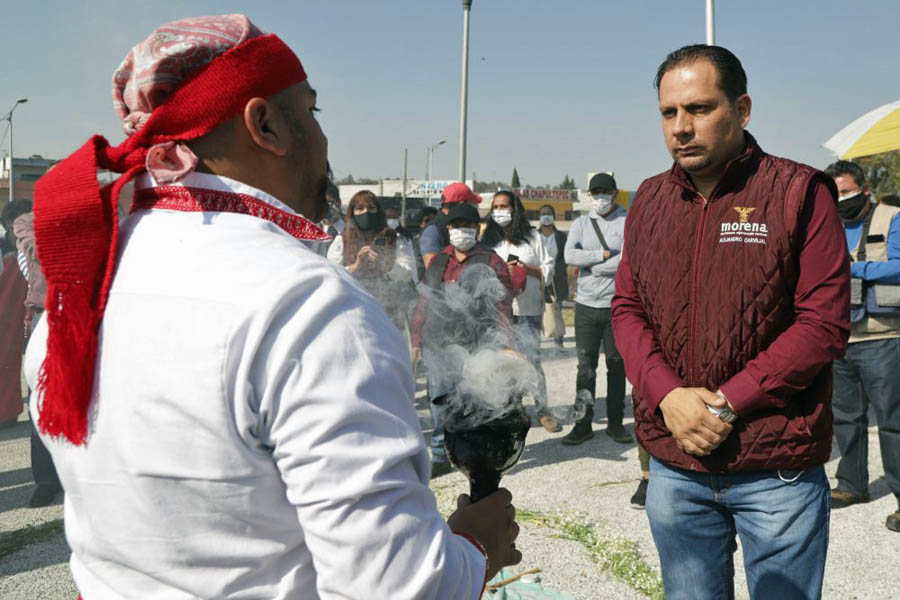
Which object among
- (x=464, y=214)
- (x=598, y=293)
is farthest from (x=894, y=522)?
(x=464, y=214)

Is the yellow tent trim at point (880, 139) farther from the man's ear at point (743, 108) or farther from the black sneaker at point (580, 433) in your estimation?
the man's ear at point (743, 108)

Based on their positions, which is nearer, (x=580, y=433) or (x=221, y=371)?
(x=221, y=371)

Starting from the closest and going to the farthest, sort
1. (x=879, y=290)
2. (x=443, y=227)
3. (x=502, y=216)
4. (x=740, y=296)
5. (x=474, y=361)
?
(x=474, y=361)
(x=740, y=296)
(x=879, y=290)
(x=502, y=216)
(x=443, y=227)

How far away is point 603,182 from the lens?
634cm

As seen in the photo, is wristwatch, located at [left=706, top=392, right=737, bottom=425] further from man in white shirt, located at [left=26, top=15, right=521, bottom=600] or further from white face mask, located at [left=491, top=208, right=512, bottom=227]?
white face mask, located at [left=491, top=208, right=512, bottom=227]

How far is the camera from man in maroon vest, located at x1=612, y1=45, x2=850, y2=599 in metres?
2.17

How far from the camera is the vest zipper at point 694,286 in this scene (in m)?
2.30

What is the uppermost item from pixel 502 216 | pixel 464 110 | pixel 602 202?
pixel 464 110

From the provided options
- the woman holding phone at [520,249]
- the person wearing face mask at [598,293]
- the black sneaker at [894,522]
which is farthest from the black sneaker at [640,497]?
the woman holding phone at [520,249]

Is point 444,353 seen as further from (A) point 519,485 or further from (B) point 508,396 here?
(A) point 519,485

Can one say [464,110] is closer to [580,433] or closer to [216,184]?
[580,433]

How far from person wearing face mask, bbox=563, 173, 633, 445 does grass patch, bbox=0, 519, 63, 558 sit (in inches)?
153

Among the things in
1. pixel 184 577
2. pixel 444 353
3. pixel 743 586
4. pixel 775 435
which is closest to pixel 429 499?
pixel 184 577

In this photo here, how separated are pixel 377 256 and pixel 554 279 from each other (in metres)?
2.92
